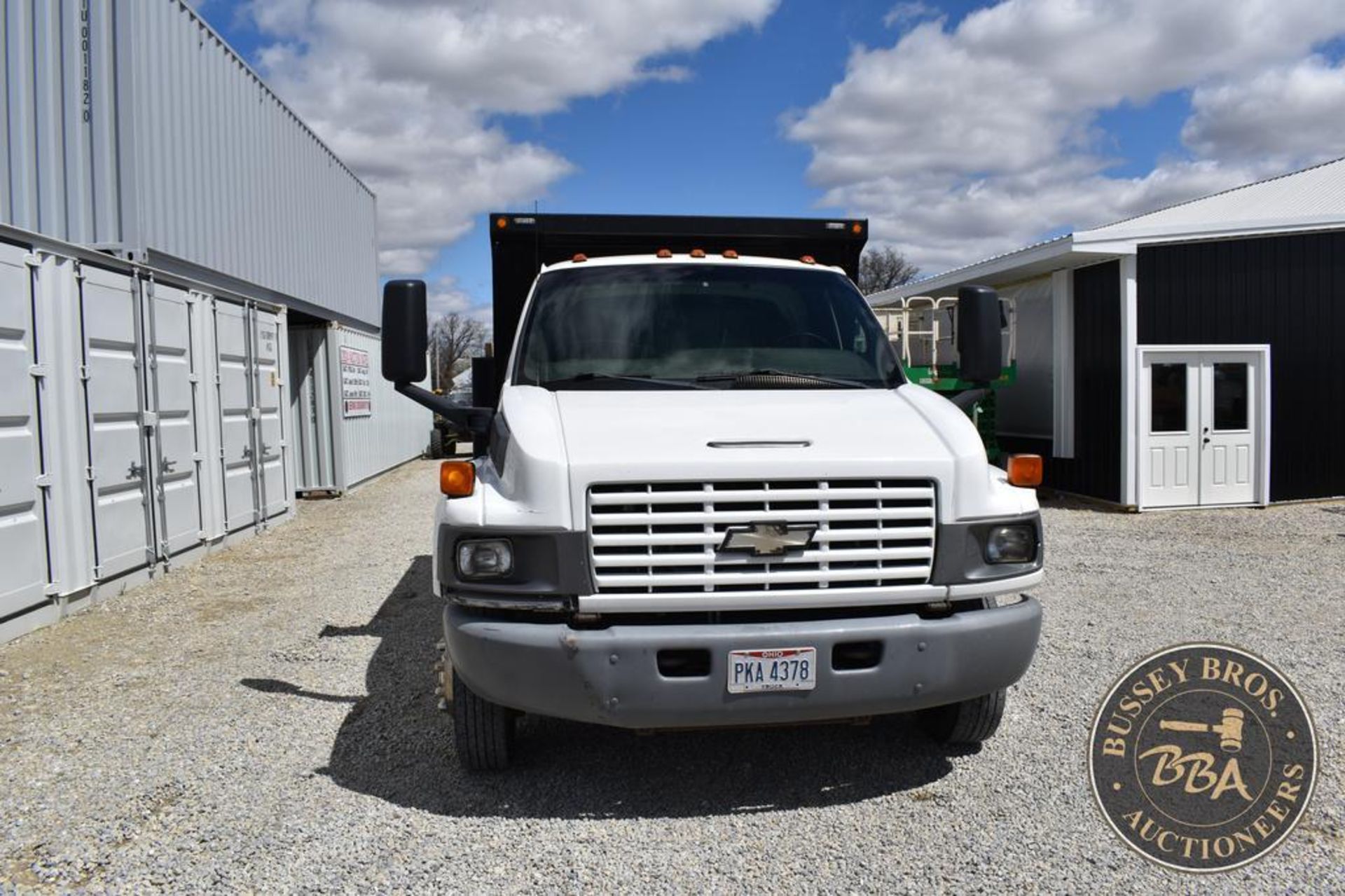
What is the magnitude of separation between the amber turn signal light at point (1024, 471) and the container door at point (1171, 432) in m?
9.85

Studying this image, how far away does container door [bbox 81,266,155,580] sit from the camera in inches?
286

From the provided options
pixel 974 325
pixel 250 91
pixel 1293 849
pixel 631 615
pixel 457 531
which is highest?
pixel 250 91

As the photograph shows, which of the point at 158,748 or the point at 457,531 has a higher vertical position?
the point at 457,531

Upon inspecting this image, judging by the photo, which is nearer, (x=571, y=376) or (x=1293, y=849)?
(x=1293, y=849)

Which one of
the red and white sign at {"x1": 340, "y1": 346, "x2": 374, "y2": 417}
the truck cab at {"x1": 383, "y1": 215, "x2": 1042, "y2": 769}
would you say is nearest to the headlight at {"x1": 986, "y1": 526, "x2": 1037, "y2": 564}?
the truck cab at {"x1": 383, "y1": 215, "x2": 1042, "y2": 769}

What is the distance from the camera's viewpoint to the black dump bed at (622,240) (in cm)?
590

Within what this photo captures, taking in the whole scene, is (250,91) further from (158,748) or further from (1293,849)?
(1293,849)

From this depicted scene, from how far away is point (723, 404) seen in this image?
3752 mm

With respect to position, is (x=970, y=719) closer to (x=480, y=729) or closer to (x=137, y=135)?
(x=480, y=729)

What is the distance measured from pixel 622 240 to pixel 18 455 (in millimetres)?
4356

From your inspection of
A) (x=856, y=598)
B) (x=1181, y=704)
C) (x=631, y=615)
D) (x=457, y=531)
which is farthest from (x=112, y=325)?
(x=1181, y=704)

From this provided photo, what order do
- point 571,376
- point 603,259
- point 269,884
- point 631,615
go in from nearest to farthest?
1. point 269,884
2. point 631,615
3. point 571,376
4. point 603,259

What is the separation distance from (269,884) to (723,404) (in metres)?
2.32

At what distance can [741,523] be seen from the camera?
10.4ft
